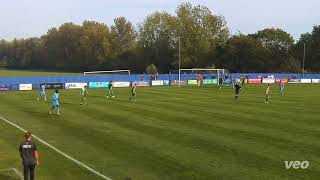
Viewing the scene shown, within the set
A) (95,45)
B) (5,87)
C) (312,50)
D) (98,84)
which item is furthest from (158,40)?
(5,87)

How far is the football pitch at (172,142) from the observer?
57.7 ft

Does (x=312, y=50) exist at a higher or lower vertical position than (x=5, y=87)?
higher

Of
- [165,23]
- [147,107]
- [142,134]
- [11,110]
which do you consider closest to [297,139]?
[142,134]

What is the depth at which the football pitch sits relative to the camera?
17.6m

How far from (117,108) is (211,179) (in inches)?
969

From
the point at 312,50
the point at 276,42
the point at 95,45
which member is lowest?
the point at 312,50

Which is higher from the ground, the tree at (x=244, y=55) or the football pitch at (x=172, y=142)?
the tree at (x=244, y=55)

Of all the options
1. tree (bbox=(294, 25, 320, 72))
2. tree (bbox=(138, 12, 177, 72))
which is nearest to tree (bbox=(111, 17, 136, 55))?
tree (bbox=(138, 12, 177, 72))

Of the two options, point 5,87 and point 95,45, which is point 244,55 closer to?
point 95,45

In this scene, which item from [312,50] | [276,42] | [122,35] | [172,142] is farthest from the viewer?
[122,35]

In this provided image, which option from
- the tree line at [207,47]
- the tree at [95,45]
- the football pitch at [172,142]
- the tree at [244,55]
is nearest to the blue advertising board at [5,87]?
the football pitch at [172,142]

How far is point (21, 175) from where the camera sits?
57.0 ft

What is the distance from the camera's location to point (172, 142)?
2331 centimetres

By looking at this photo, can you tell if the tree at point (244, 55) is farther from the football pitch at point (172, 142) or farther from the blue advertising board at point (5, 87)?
the football pitch at point (172, 142)
